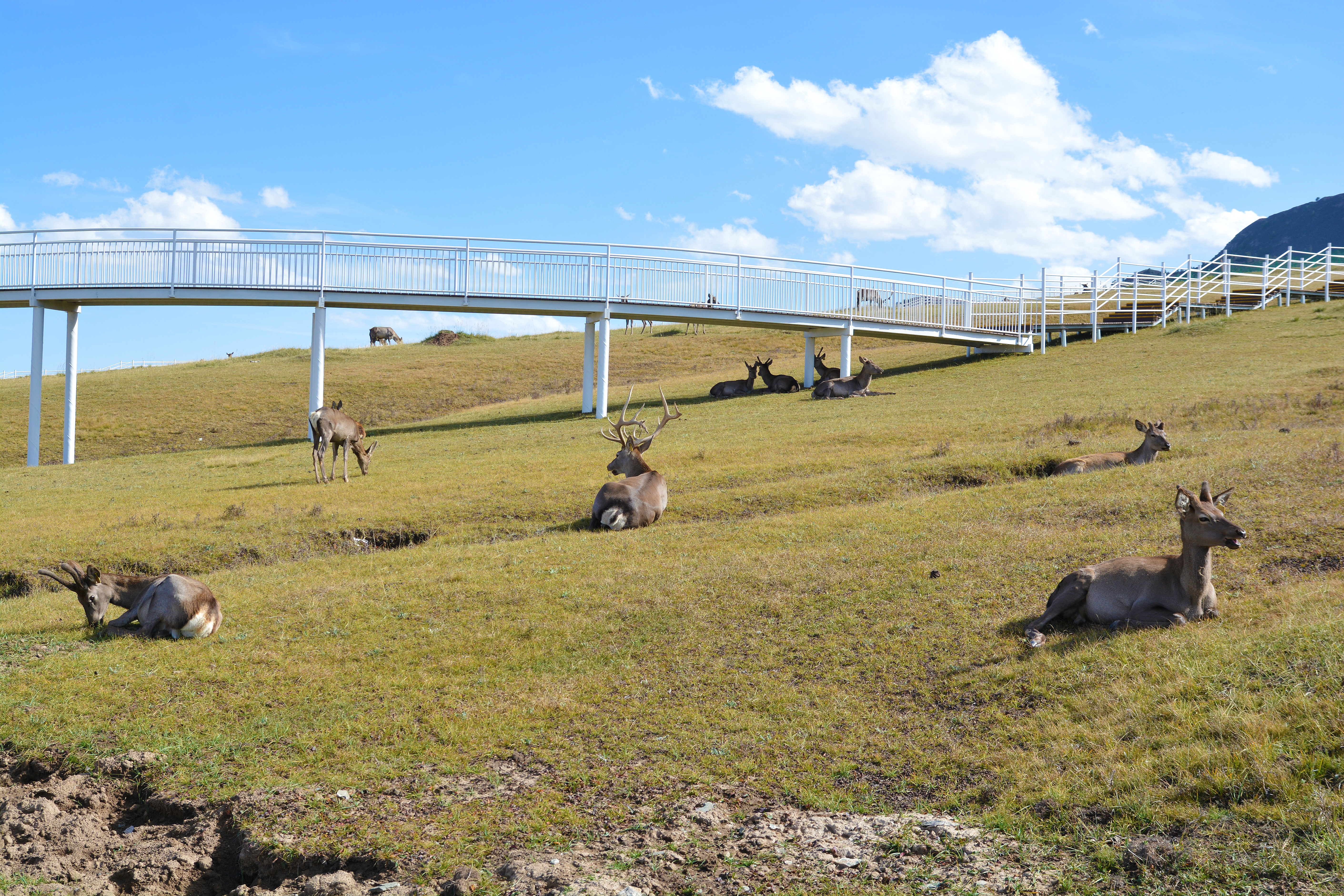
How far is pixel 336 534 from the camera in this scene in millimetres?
18062

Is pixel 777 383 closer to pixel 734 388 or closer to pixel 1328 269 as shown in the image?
pixel 734 388

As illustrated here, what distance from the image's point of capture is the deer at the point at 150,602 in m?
12.1

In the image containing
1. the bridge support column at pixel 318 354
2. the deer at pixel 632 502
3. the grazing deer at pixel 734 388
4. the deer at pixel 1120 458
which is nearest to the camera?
the deer at pixel 632 502

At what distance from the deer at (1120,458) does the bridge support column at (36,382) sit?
3266cm

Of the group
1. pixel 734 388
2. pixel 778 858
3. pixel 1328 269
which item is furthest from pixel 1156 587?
pixel 1328 269

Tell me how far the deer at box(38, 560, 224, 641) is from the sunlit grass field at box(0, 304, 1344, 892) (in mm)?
251

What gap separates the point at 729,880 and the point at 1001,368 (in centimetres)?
3433

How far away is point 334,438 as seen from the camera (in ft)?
77.6

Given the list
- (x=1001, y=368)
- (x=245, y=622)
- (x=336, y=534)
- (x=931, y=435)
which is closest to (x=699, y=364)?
(x=1001, y=368)

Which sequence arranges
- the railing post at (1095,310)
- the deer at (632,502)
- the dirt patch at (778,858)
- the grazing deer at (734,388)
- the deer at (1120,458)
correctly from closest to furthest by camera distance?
the dirt patch at (778,858)
the deer at (632,502)
the deer at (1120,458)
the grazing deer at (734,388)
the railing post at (1095,310)

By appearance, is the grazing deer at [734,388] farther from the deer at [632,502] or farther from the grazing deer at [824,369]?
the deer at [632,502]

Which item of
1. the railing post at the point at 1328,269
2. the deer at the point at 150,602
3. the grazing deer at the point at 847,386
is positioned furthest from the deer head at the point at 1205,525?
the railing post at the point at 1328,269

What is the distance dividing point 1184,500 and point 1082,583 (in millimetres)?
1273

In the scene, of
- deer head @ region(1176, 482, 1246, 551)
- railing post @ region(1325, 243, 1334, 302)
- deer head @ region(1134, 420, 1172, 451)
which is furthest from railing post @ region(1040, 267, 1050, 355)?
deer head @ region(1176, 482, 1246, 551)
